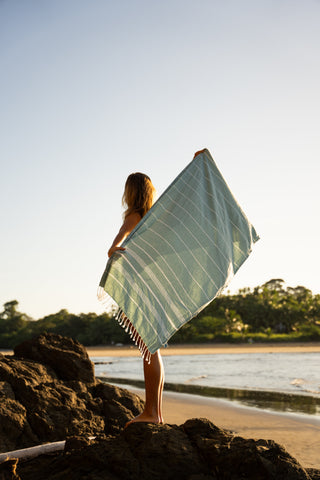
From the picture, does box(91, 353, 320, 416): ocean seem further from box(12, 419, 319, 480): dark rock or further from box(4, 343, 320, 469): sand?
box(12, 419, 319, 480): dark rock

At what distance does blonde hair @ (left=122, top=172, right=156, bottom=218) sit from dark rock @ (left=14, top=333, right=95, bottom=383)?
191cm

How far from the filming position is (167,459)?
239cm

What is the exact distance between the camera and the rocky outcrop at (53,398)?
354 centimetres

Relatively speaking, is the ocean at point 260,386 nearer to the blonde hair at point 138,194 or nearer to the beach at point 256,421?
the beach at point 256,421

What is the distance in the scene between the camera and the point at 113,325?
139 ft

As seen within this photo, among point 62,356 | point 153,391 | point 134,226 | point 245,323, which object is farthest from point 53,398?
point 245,323

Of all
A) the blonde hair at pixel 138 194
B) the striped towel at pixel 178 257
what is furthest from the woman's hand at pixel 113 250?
the blonde hair at pixel 138 194

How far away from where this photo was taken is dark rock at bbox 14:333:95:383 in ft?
15.0

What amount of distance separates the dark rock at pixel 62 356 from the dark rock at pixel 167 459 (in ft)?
6.47

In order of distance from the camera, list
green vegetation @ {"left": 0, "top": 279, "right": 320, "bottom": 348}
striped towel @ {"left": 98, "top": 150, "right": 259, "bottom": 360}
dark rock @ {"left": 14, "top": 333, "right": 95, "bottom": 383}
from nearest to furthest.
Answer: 1. striped towel @ {"left": 98, "top": 150, "right": 259, "bottom": 360}
2. dark rock @ {"left": 14, "top": 333, "right": 95, "bottom": 383}
3. green vegetation @ {"left": 0, "top": 279, "right": 320, "bottom": 348}

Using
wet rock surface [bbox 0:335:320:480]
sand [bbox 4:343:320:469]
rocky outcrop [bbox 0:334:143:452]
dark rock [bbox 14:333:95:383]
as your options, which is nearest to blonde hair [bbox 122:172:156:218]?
wet rock surface [bbox 0:335:320:480]

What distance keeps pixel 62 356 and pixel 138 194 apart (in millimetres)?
2072

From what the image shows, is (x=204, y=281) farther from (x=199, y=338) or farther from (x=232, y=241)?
(x=199, y=338)

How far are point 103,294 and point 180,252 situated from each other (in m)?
0.55
